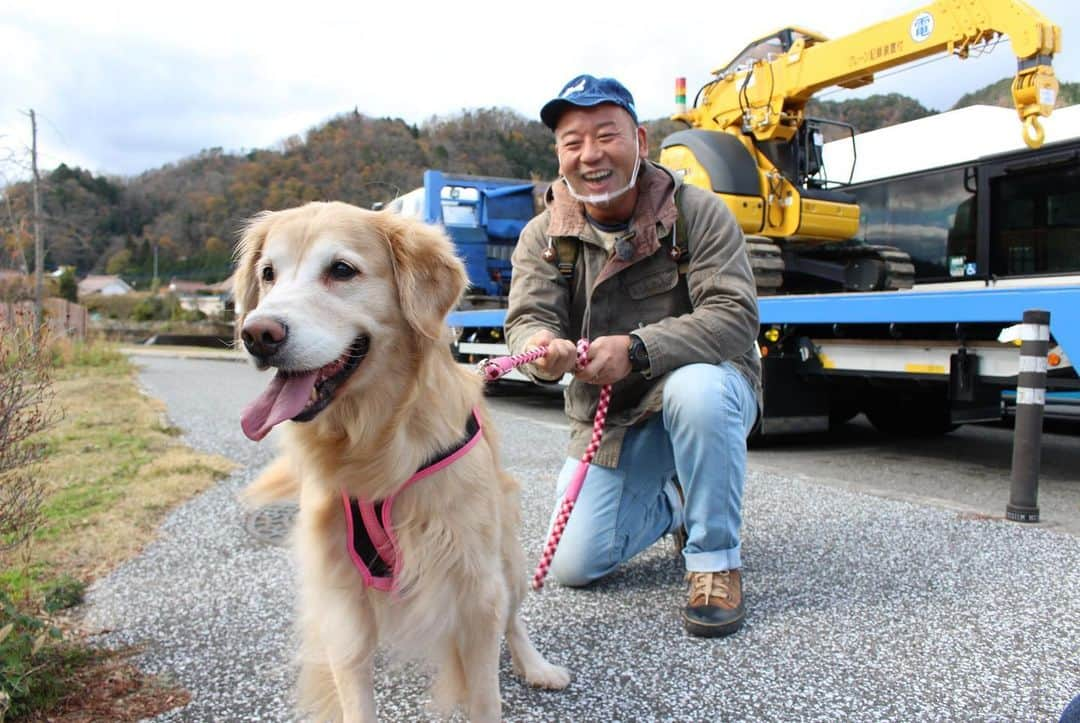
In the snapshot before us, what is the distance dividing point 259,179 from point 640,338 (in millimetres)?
51124

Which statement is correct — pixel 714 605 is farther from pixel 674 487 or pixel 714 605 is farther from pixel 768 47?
pixel 768 47

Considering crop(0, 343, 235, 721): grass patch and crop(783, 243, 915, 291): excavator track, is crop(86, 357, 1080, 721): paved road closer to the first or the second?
crop(0, 343, 235, 721): grass patch

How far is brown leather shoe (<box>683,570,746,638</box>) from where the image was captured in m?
2.40

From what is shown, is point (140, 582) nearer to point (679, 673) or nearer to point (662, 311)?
point (679, 673)

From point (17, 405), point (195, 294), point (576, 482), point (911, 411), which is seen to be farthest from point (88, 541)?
point (195, 294)

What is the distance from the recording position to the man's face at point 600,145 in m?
2.62

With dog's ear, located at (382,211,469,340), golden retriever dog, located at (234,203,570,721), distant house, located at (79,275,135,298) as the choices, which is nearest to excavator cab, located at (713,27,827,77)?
dog's ear, located at (382,211,469,340)

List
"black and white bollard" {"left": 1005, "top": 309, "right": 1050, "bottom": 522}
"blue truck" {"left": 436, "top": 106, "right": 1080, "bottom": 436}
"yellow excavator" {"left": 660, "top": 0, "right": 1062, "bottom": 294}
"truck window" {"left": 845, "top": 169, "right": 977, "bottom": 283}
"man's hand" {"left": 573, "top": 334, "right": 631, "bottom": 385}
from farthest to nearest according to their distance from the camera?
"truck window" {"left": 845, "top": 169, "right": 977, "bottom": 283} < "yellow excavator" {"left": 660, "top": 0, "right": 1062, "bottom": 294} < "blue truck" {"left": 436, "top": 106, "right": 1080, "bottom": 436} < "black and white bollard" {"left": 1005, "top": 309, "right": 1050, "bottom": 522} < "man's hand" {"left": 573, "top": 334, "right": 631, "bottom": 385}

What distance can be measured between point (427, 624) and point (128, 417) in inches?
274

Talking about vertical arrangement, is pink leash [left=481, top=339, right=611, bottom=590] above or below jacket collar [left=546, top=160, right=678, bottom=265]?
below

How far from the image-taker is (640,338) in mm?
2510

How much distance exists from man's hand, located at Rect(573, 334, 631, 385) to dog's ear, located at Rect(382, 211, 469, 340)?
626 mm

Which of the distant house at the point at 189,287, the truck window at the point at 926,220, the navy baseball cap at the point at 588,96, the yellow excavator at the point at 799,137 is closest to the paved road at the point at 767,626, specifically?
the navy baseball cap at the point at 588,96

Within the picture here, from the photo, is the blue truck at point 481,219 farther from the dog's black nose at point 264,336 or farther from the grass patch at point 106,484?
the dog's black nose at point 264,336
